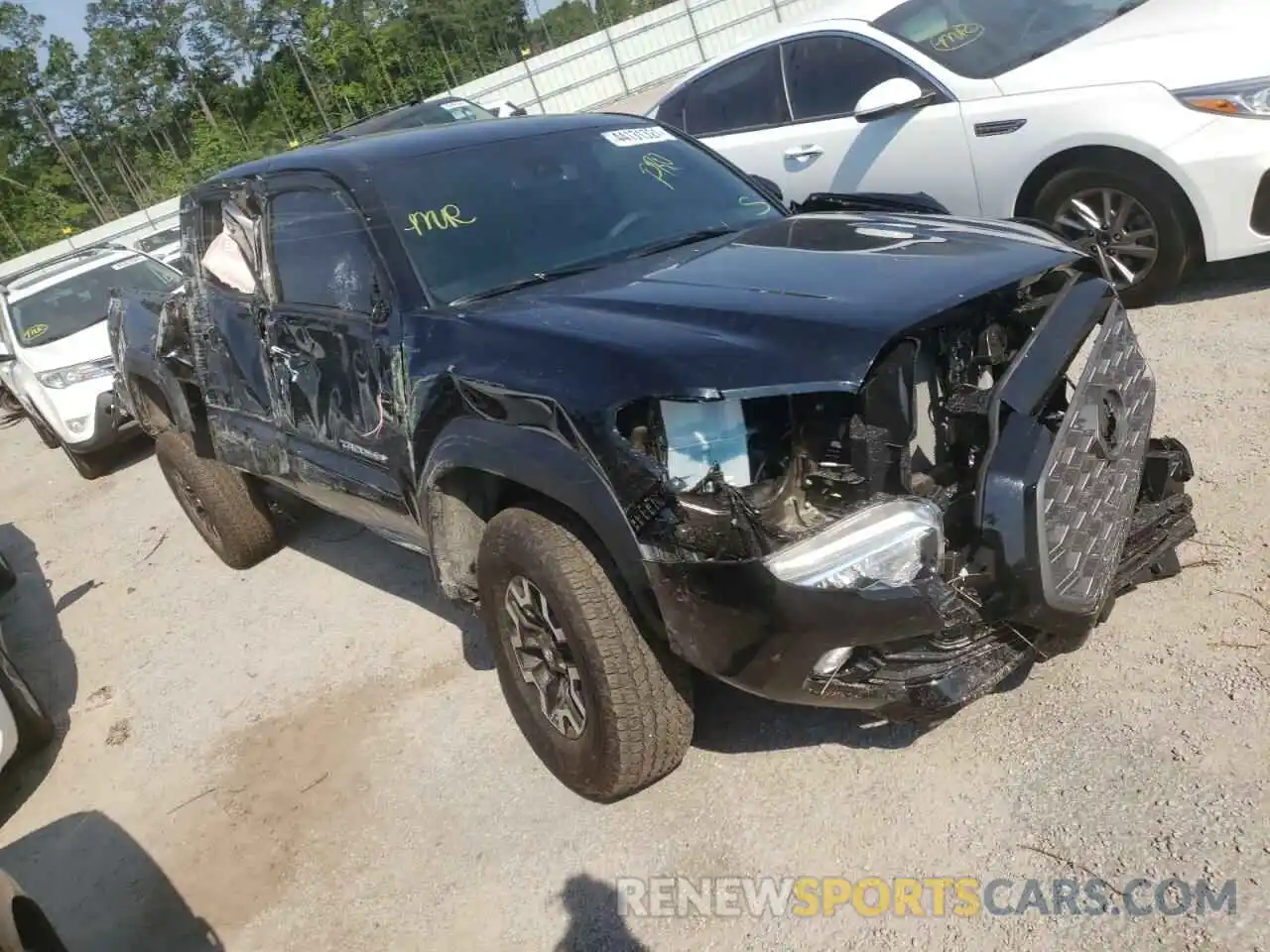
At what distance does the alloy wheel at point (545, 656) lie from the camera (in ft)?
9.26

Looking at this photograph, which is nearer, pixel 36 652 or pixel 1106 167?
pixel 1106 167

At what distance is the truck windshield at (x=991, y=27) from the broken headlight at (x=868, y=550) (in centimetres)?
381

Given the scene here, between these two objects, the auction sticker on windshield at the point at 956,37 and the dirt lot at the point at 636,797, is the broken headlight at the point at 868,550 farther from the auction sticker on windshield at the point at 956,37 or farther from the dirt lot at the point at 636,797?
the auction sticker on windshield at the point at 956,37

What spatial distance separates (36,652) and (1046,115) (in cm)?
570

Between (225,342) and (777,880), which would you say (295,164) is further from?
(777,880)

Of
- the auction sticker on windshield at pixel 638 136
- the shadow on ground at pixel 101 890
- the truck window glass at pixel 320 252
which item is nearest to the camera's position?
the shadow on ground at pixel 101 890

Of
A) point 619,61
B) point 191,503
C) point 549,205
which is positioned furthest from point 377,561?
point 619,61

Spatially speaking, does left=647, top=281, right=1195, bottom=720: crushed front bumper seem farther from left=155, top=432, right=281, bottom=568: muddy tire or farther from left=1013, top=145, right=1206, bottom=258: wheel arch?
left=155, top=432, right=281, bottom=568: muddy tire

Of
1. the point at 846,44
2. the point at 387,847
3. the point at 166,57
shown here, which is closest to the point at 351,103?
the point at 166,57

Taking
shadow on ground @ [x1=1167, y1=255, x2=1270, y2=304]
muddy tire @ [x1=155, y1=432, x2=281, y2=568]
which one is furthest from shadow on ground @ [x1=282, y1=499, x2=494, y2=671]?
shadow on ground @ [x1=1167, y1=255, x2=1270, y2=304]

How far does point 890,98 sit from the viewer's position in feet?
16.9

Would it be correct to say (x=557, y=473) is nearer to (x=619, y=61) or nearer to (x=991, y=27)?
(x=991, y=27)

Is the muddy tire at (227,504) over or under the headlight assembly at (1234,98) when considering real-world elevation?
under

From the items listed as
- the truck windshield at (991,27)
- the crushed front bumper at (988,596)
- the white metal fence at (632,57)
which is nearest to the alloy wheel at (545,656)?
the crushed front bumper at (988,596)
